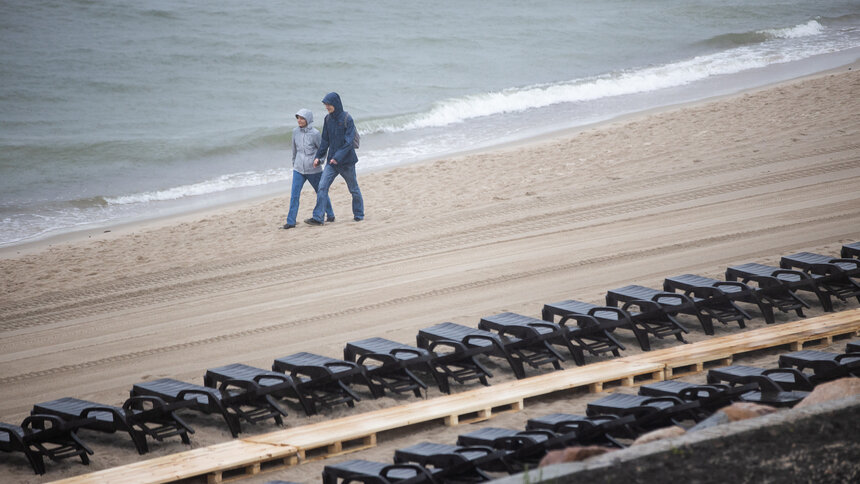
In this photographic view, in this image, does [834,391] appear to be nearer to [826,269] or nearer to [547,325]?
[547,325]

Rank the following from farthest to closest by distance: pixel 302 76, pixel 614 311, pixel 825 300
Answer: pixel 302 76 < pixel 825 300 < pixel 614 311

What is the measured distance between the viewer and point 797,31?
36.0 metres

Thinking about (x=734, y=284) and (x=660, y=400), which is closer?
(x=660, y=400)

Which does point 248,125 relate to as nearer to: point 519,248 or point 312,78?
point 312,78

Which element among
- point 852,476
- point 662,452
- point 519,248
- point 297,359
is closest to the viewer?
point 852,476

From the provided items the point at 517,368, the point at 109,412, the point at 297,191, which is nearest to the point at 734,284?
the point at 517,368

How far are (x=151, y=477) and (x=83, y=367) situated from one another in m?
3.26

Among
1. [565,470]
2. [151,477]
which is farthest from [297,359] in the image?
[565,470]

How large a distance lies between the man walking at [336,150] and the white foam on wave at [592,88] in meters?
11.7

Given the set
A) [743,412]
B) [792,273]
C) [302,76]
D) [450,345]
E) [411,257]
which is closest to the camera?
[743,412]

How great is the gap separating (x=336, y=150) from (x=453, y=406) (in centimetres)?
708

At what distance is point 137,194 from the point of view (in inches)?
763

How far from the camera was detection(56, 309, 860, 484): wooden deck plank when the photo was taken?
5.77 m

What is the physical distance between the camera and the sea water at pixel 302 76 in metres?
21.1
